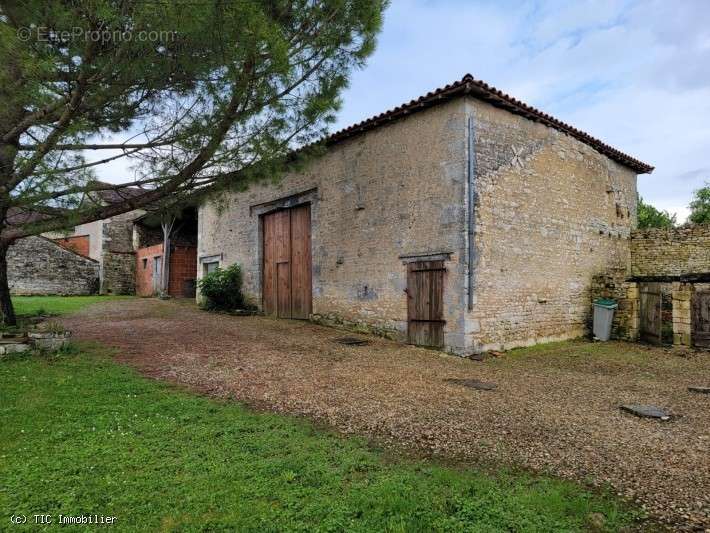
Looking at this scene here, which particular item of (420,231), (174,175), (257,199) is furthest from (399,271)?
(257,199)

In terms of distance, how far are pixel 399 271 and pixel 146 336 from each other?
5344mm

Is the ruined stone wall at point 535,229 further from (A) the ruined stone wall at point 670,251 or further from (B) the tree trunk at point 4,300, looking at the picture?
(B) the tree trunk at point 4,300

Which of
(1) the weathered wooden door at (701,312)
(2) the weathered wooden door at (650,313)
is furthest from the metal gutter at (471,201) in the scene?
(1) the weathered wooden door at (701,312)

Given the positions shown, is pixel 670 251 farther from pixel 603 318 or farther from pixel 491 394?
pixel 491 394

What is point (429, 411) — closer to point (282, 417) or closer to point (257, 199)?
point (282, 417)

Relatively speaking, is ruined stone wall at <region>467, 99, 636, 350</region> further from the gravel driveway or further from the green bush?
the green bush

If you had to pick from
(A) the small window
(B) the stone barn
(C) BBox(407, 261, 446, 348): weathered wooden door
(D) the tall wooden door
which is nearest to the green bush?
(D) the tall wooden door

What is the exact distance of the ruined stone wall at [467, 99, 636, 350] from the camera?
8531mm

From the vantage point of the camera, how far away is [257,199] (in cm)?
1352

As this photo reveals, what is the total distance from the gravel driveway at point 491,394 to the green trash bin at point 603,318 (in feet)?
2.52

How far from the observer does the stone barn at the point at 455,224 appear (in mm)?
8359

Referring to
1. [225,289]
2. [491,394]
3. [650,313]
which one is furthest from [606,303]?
[225,289]

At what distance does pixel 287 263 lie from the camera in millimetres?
12516

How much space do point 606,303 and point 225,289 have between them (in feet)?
35.3
